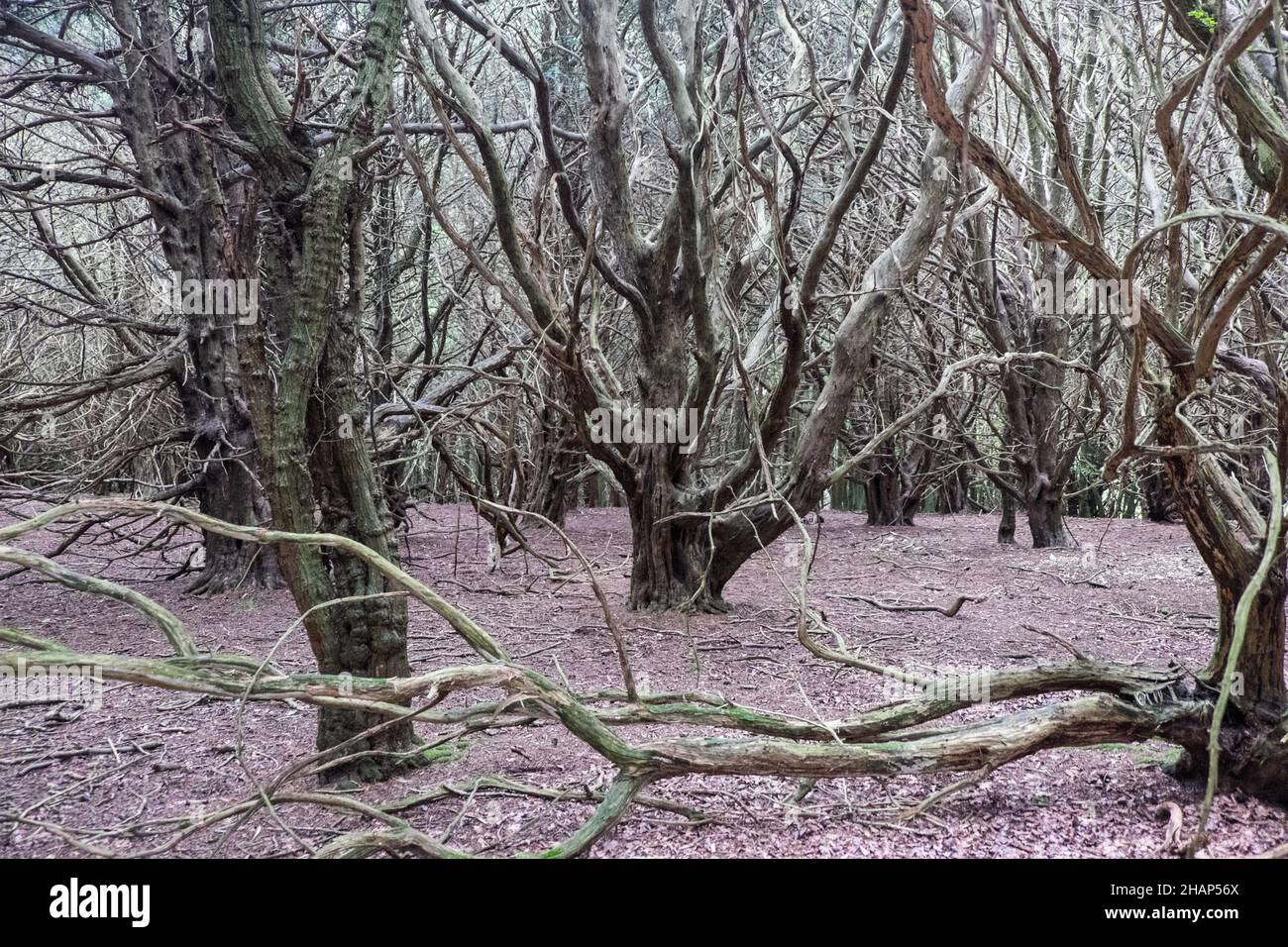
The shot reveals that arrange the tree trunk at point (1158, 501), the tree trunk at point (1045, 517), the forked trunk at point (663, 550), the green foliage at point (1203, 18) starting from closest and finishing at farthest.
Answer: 1. the green foliage at point (1203, 18)
2. the forked trunk at point (663, 550)
3. the tree trunk at point (1045, 517)
4. the tree trunk at point (1158, 501)

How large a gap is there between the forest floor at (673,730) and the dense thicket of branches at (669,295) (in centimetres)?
23

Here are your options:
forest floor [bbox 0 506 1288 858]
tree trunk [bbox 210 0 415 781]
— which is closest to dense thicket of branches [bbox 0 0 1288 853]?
tree trunk [bbox 210 0 415 781]

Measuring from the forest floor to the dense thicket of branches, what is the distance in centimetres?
23

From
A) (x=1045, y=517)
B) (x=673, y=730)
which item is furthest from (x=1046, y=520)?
(x=673, y=730)

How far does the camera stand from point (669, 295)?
563cm

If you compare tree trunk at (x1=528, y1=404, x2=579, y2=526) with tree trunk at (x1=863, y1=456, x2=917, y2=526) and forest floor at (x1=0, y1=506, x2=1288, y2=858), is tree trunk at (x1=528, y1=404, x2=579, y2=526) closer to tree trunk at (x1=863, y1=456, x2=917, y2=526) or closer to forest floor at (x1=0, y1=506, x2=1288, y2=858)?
forest floor at (x1=0, y1=506, x2=1288, y2=858)

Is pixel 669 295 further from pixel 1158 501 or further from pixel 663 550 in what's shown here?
pixel 1158 501

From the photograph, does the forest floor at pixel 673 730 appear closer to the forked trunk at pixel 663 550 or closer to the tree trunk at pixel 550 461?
the forked trunk at pixel 663 550

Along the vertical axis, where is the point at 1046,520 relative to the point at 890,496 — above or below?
below

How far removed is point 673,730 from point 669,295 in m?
2.93

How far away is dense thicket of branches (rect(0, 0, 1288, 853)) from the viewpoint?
2.52 metres

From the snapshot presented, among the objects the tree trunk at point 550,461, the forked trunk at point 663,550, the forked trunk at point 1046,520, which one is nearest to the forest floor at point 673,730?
the forked trunk at point 663,550

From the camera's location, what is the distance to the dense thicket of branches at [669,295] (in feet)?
8.27
